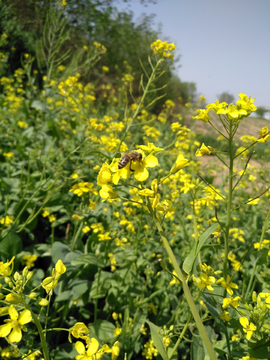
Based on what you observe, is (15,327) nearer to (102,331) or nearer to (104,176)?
(104,176)

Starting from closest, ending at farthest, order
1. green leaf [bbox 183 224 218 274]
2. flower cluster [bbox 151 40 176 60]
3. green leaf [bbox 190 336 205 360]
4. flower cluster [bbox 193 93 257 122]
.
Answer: green leaf [bbox 183 224 218 274], flower cluster [bbox 193 93 257 122], green leaf [bbox 190 336 205 360], flower cluster [bbox 151 40 176 60]

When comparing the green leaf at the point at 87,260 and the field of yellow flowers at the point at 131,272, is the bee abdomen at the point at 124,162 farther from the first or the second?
the green leaf at the point at 87,260

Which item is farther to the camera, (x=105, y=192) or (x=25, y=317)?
(x=105, y=192)

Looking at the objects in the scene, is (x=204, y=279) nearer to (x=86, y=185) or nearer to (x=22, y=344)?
(x=86, y=185)

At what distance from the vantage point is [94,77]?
10.7 m

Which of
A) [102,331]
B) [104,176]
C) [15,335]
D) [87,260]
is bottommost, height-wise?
[102,331]

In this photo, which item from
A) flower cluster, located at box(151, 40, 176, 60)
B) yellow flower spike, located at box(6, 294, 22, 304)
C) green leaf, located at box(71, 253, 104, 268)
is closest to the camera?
yellow flower spike, located at box(6, 294, 22, 304)

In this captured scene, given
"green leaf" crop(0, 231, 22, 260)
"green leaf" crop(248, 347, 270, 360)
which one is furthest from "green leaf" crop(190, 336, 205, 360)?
"green leaf" crop(0, 231, 22, 260)

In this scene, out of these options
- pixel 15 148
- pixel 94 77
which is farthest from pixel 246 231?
pixel 94 77

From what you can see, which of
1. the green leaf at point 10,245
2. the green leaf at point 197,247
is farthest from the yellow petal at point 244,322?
the green leaf at point 10,245

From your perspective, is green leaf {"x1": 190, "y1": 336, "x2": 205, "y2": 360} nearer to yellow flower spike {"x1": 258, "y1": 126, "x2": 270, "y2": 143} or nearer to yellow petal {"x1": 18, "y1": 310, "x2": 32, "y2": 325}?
yellow petal {"x1": 18, "y1": 310, "x2": 32, "y2": 325}


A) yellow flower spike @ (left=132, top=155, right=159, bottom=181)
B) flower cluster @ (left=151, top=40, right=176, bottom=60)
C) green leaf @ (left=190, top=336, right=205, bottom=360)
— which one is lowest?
green leaf @ (left=190, top=336, right=205, bottom=360)

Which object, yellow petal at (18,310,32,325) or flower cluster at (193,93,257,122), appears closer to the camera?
yellow petal at (18,310,32,325)

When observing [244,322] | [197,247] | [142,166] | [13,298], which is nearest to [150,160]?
[142,166]
